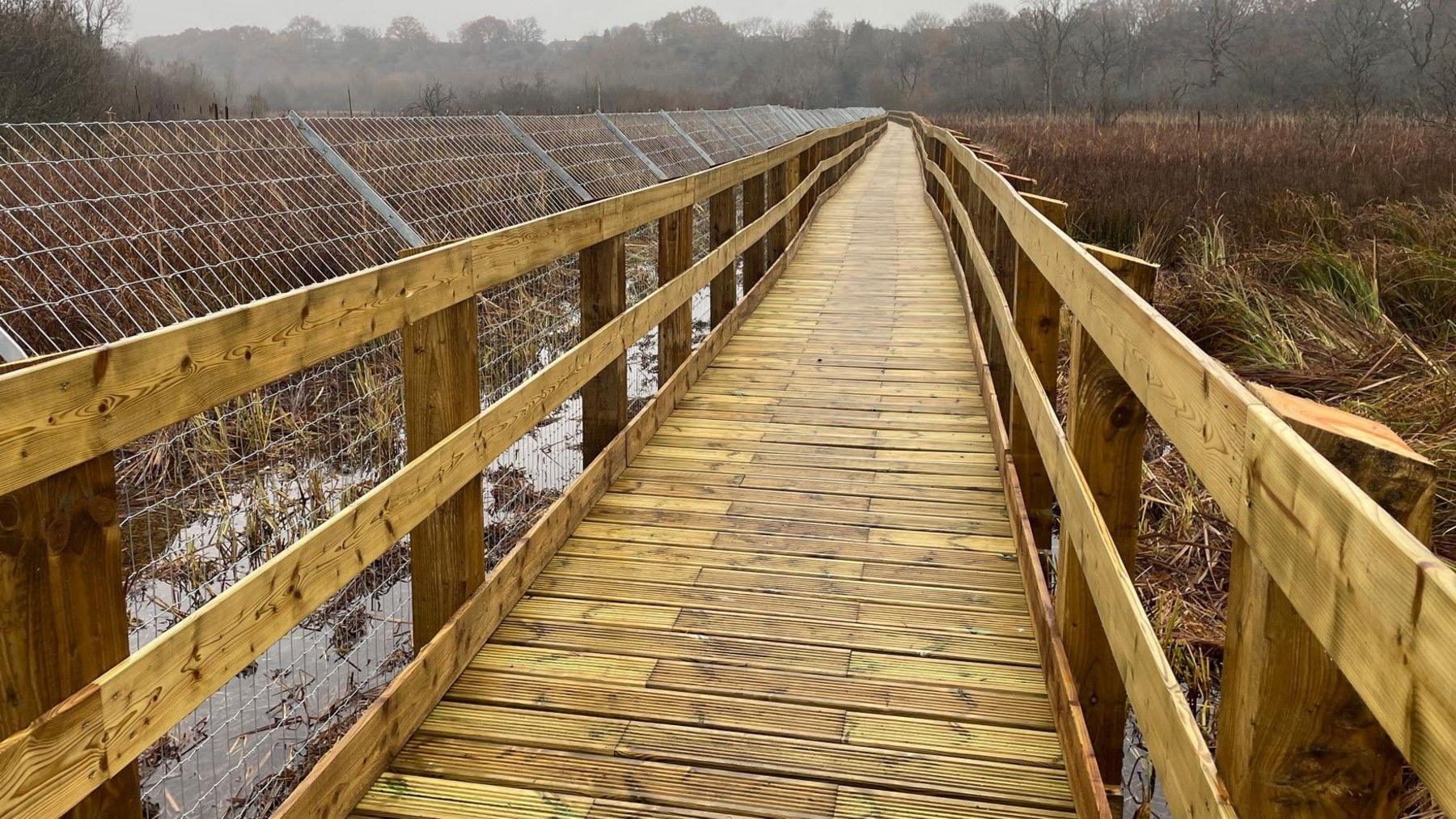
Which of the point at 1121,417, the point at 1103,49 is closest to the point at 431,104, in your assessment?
the point at 1121,417

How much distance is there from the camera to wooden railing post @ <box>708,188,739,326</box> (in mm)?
7070

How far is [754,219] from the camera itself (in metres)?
8.82

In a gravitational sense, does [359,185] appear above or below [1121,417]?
above

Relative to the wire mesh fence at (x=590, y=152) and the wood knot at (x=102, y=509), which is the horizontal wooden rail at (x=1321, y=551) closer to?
the wood knot at (x=102, y=509)

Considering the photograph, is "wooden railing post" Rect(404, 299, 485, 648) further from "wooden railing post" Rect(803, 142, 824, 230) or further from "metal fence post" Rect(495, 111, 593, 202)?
"wooden railing post" Rect(803, 142, 824, 230)

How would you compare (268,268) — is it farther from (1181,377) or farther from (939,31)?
(939,31)

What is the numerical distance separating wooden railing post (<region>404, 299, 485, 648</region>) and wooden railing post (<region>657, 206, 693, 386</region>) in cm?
253

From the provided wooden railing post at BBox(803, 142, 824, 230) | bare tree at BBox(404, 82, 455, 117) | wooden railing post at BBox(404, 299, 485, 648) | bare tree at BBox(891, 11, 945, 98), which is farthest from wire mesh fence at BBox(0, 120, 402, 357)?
bare tree at BBox(891, 11, 945, 98)

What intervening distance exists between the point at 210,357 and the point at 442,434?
42.8 inches

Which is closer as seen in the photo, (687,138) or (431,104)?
(687,138)

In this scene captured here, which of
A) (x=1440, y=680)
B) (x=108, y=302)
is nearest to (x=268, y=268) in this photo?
(x=108, y=302)

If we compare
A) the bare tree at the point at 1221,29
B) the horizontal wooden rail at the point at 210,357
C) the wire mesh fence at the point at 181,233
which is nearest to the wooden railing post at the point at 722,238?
the wire mesh fence at the point at 181,233

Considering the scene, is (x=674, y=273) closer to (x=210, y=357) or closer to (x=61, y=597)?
(x=210, y=357)

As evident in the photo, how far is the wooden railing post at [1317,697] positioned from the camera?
137 cm
